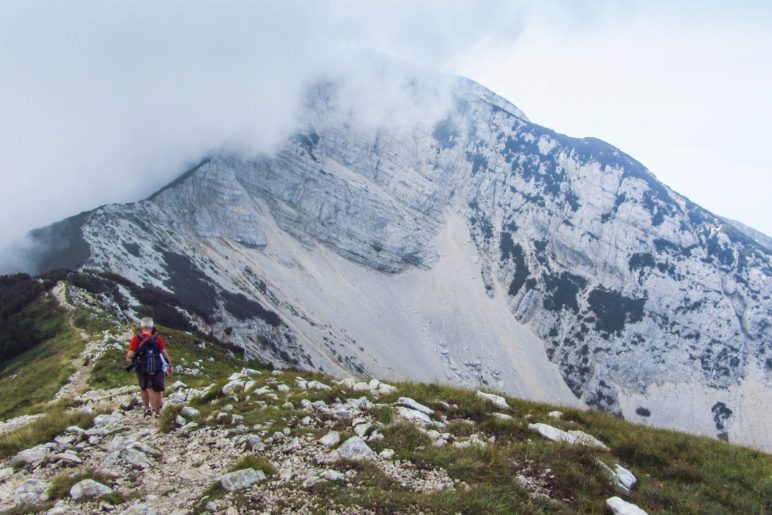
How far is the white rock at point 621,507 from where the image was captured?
7.55m

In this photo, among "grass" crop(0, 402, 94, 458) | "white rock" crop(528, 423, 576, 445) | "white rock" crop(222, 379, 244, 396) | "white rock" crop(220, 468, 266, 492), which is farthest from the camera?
"white rock" crop(222, 379, 244, 396)

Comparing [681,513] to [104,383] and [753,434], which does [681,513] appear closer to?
[104,383]

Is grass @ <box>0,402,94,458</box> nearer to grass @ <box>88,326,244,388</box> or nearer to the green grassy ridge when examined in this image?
the green grassy ridge

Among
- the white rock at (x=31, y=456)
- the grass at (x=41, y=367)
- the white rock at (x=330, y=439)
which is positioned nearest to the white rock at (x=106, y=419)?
the white rock at (x=31, y=456)

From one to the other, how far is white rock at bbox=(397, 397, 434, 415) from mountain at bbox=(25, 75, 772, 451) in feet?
208

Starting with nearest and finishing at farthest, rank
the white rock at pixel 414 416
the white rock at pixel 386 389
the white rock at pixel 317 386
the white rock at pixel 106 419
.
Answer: the white rock at pixel 414 416
the white rock at pixel 106 419
the white rock at pixel 386 389
the white rock at pixel 317 386

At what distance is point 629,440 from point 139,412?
1265 centimetres

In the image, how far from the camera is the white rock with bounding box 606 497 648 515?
7555mm

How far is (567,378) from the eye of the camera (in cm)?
12975

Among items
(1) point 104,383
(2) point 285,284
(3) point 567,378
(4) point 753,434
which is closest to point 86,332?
(1) point 104,383

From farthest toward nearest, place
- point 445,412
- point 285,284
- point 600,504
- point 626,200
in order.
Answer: point 626,200 < point 285,284 < point 445,412 < point 600,504

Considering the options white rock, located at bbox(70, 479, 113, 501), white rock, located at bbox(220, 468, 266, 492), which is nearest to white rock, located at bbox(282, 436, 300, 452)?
white rock, located at bbox(220, 468, 266, 492)

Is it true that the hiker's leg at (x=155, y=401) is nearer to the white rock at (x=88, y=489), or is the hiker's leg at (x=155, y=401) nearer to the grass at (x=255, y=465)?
the white rock at (x=88, y=489)

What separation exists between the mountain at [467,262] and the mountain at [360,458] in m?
61.8
